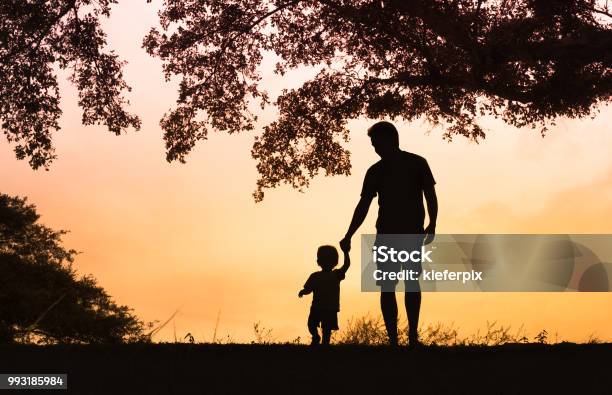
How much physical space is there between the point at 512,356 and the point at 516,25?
11809 millimetres

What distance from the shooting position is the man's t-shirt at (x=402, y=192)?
438 inches

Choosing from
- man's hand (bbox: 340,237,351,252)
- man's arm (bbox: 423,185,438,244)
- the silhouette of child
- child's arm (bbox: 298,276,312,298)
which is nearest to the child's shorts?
the silhouette of child

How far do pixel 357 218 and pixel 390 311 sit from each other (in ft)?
4.81

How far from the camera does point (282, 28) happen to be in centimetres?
2270

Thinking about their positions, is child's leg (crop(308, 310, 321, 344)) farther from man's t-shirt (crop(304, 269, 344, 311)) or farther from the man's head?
the man's head

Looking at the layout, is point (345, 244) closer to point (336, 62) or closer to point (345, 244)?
point (345, 244)

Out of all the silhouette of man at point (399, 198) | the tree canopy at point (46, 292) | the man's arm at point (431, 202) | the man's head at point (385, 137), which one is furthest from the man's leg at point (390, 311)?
the tree canopy at point (46, 292)

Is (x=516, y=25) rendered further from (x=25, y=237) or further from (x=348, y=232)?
(x=25, y=237)

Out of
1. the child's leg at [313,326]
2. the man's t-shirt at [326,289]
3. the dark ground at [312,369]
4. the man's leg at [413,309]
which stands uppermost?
the man's t-shirt at [326,289]

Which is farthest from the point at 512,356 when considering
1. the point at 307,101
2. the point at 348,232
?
the point at 307,101

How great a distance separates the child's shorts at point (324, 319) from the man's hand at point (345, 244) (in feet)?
5.44

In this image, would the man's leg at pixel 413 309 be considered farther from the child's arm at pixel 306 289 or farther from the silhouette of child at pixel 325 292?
the child's arm at pixel 306 289

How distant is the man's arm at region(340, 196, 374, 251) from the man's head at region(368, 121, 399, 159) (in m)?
0.77

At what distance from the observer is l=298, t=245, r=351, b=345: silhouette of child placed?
13172 millimetres
